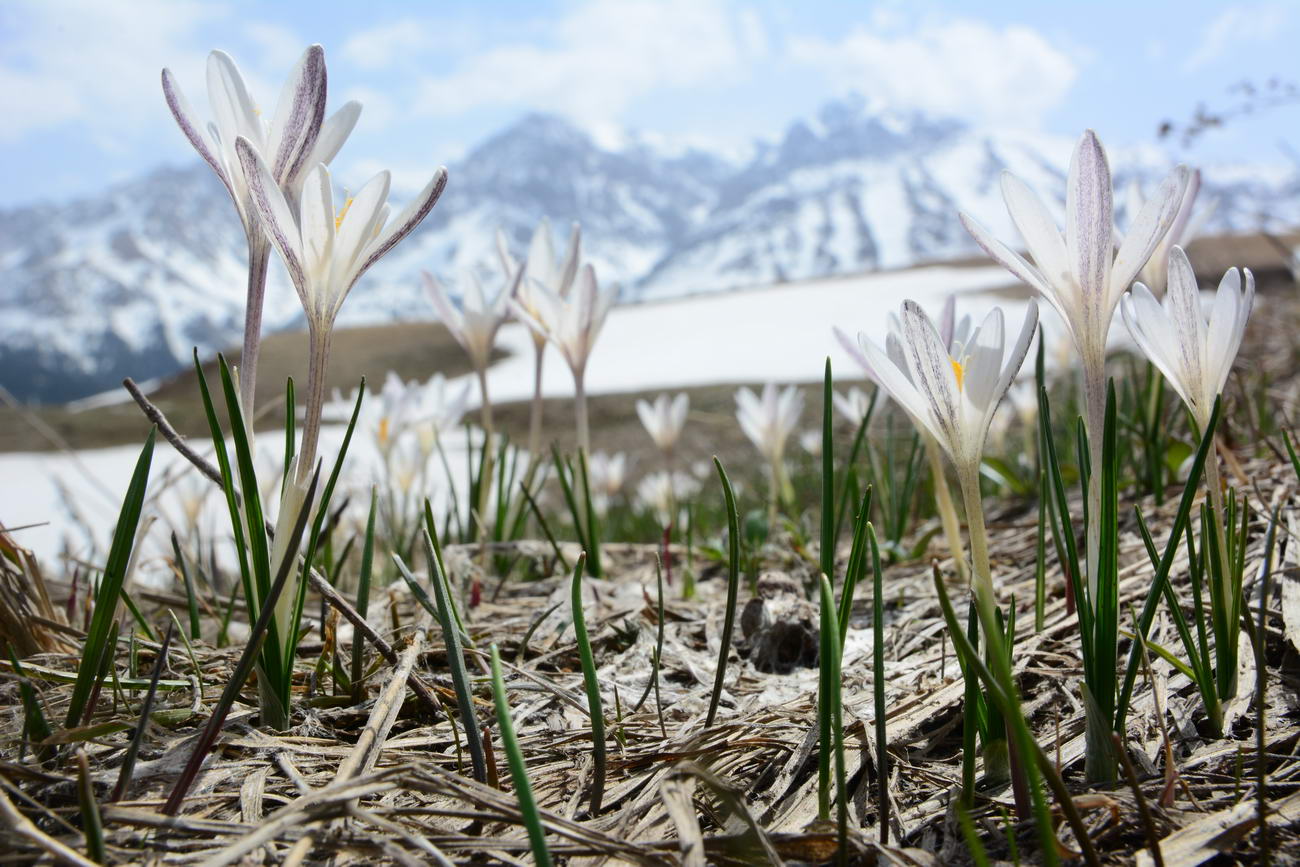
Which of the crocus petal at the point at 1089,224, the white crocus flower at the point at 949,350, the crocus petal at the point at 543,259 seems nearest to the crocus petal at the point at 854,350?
the white crocus flower at the point at 949,350

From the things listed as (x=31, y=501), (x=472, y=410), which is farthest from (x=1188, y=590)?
(x=472, y=410)

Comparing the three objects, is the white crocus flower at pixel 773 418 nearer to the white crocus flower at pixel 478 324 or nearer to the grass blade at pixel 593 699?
the white crocus flower at pixel 478 324

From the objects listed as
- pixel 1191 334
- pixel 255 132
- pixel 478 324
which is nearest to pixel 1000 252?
pixel 1191 334

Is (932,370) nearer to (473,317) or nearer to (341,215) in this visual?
(341,215)

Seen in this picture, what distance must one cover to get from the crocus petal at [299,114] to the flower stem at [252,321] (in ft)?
0.31

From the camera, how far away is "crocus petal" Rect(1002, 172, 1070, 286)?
0.81 metres

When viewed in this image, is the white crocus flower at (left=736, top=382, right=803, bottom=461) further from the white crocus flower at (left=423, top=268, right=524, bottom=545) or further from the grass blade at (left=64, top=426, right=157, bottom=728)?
the grass blade at (left=64, top=426, right=157, bottom=728)

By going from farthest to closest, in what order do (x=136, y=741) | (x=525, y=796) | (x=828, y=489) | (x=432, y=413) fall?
(x=432, y=413) < (x=828, y=489) < (x=136, y=741) < (x=525, y=796)

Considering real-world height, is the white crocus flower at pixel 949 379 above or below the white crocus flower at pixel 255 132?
below

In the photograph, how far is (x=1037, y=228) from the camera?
32.2 inches

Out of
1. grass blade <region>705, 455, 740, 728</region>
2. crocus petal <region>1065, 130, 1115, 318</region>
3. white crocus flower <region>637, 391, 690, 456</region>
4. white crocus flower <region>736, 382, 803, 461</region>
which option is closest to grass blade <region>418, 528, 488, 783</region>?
grass blade <region>705, 455, 740, 728</region>

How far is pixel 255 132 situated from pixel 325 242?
17 centimetres

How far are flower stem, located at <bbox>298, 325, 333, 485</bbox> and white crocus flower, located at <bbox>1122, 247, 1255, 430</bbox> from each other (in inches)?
32.9

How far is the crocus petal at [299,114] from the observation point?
0.90 m
